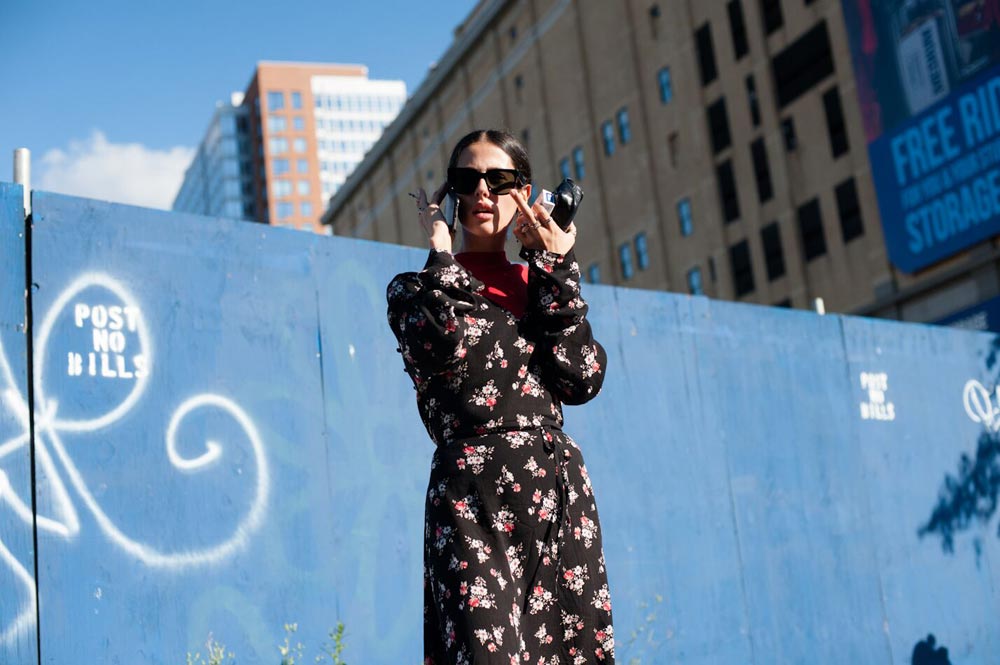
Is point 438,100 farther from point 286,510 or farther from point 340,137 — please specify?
point 340,137

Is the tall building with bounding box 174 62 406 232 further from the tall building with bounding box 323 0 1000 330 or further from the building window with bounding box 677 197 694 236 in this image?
the building window with bounding box 677 197 694 236

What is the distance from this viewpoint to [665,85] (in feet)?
137

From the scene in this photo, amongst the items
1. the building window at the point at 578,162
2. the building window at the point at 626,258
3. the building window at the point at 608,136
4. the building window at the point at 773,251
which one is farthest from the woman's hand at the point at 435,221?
the building window at the point at 578,162

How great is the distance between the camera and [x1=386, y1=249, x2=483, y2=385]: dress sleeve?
11.0ft

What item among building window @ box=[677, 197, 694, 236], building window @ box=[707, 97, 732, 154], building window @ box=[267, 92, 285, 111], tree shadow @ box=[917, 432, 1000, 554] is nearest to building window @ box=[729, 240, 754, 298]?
building window @ box=[677, 197, 694, 236]

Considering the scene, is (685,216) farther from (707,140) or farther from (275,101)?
(275,101)

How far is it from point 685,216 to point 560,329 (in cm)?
3804

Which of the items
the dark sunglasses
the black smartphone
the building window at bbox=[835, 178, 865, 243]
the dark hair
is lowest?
the black smartphone

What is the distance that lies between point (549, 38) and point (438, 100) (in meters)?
9.85

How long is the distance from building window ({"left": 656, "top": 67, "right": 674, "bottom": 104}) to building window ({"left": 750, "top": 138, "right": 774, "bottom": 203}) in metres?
5.06

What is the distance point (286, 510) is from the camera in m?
6.18

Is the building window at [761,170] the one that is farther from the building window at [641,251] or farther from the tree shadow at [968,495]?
the tree shadow at [968,495]

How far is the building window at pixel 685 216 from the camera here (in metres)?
40.6

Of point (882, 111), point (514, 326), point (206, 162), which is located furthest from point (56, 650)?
point (206, 162)
